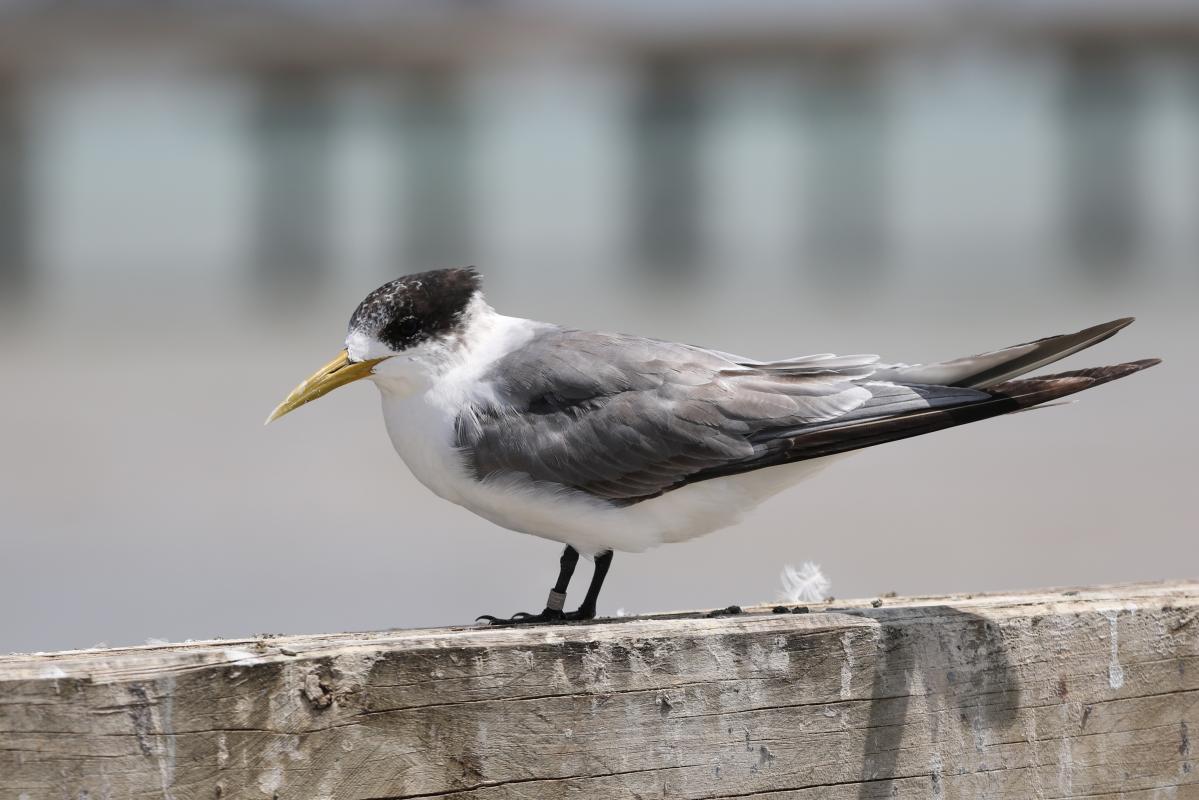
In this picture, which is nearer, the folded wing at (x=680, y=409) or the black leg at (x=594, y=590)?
the folded wing at (x=680, y=409)

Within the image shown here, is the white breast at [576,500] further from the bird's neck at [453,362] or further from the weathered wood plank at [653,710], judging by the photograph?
the weathered wood plank at [653,710]

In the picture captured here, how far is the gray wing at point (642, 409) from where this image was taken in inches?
151

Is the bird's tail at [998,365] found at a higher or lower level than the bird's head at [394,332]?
lower

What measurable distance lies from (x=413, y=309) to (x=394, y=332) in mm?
77

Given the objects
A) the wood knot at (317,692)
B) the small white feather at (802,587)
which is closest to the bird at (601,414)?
the small white feather at (802,587)

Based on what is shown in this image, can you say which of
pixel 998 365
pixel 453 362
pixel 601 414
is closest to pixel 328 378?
pixel 453 362

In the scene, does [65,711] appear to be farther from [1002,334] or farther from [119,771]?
[1002,334]

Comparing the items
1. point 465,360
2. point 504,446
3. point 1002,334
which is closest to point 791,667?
point 504,446

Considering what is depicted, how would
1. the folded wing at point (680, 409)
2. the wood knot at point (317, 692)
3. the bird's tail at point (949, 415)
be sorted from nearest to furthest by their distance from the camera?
1. the wood knot at point (317, 692)
2. the bird's tail at point (949, 415)
3. the folded wing at point (680, 409)

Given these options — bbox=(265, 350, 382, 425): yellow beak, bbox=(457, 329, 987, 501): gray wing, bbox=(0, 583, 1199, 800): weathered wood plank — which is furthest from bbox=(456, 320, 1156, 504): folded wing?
bbox=(0, 583, 1199, 800): weathered wood plank

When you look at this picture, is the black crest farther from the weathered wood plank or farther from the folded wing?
the weathered wood plank

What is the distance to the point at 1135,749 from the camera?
310 centimetres

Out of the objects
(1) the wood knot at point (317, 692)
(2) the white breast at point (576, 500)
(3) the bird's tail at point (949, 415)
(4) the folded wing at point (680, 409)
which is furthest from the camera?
(2) the white breast at point (576, 500)

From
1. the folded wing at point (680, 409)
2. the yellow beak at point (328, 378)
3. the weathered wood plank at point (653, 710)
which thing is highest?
the yellow beak at point (328, 378)
